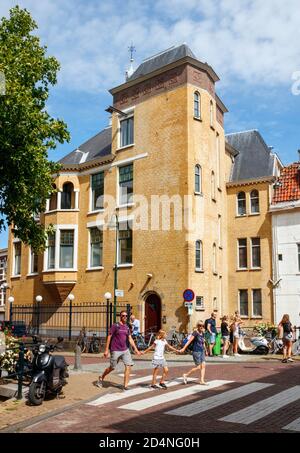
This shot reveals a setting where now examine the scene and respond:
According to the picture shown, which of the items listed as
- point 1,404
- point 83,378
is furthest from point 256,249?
point 1,404

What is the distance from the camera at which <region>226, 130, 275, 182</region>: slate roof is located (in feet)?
99.6

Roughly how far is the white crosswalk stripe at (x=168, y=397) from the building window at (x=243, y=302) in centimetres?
1667

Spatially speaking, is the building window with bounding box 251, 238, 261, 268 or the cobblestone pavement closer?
the cobblestone pavement

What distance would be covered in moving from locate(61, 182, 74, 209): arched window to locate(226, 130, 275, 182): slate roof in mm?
10288

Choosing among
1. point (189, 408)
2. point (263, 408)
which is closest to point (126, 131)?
point (189, 408)

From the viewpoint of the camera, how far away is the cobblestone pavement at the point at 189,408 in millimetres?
7934

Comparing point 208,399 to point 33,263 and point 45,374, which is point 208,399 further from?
point 33,263

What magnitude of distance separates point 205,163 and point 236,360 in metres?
12.1

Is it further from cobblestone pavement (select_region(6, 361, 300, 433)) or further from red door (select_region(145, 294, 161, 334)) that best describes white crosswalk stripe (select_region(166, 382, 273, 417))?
red door (select_region(145, 294, 161, 334))

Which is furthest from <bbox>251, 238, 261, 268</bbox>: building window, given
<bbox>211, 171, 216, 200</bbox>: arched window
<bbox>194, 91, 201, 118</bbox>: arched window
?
<bbox>194, 91, 201, 118</bbox>: arched window

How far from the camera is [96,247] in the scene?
1182 inches

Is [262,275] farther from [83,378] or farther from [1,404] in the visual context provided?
[1,404]

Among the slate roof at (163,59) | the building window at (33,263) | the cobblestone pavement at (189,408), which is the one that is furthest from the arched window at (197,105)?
the cobblestone pavement at (189,408)

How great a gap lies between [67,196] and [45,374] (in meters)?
22.6
